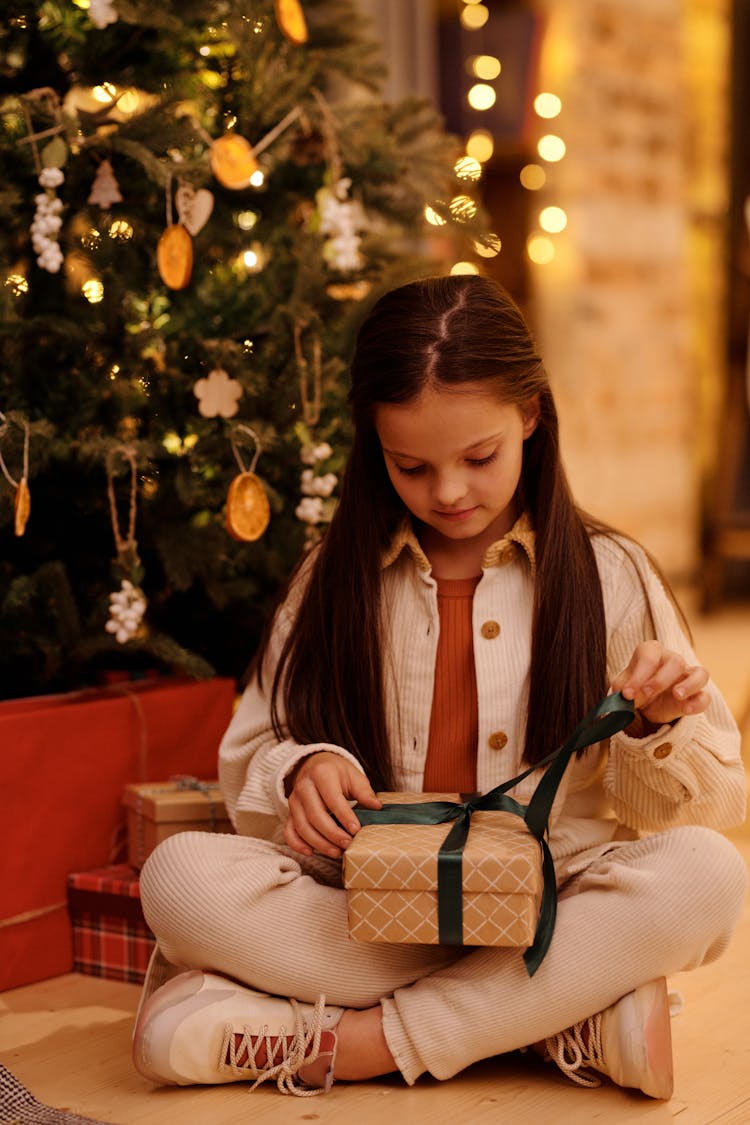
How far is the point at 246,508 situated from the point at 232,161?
0.40 m

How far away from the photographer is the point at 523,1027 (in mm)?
1140

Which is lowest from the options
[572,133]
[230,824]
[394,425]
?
[230,824]

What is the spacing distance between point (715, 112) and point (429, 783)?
3.53 m

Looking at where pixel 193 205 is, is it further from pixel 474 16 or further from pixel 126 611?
pixel 474 16

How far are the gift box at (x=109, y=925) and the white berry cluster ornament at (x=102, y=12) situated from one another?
914mm

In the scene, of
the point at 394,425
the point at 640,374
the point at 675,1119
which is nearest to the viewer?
the point at 675,1119

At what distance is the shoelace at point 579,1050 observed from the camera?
115cm

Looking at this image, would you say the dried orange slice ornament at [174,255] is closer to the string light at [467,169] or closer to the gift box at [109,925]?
the string light at [467,169]

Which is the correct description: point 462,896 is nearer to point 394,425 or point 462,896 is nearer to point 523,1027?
point 523,1027

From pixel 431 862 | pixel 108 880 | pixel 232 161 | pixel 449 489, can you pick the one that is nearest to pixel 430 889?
pixel 431 862

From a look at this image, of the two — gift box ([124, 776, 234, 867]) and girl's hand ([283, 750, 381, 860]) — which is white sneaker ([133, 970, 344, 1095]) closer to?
girl's hand ([283, 750, 381, 860])

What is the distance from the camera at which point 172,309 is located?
1.60 m

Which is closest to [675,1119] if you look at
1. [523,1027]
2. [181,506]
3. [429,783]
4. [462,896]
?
[523,1027]

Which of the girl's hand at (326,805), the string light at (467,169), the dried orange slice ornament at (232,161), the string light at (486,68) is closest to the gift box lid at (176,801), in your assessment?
Result: the girl's hand at (326,805)
